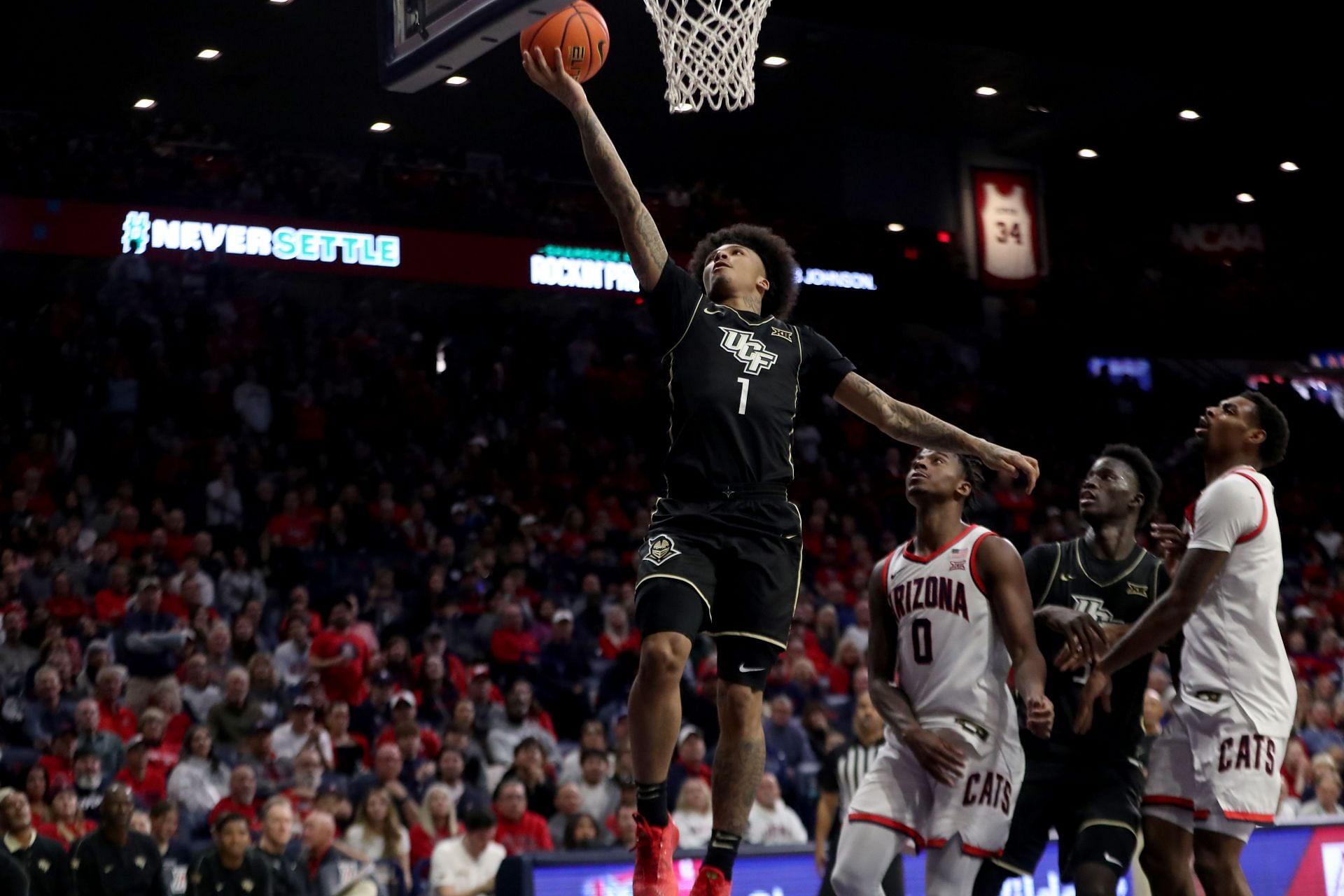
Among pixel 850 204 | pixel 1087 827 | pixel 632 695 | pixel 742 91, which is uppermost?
pixel 850 204

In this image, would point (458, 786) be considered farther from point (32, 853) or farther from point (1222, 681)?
point (1222, 681)

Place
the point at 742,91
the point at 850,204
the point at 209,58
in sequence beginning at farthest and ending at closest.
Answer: the point at 850,204 → the point at 209,58 → the point at 742,91

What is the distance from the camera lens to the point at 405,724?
1159 centimetres

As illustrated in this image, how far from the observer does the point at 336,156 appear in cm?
2244

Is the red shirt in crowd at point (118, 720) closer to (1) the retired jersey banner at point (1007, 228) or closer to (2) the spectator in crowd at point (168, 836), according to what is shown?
(2) the spectator in crowd at point (168, 836)

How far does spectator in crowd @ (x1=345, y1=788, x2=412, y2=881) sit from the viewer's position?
10.4 metres

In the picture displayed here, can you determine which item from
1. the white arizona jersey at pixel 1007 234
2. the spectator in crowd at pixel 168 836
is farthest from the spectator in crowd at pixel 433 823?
the white arizona jersey at pixel 1007 234

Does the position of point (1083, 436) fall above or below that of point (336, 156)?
below

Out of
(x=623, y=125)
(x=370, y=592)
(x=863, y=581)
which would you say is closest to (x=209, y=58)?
(x=623, y=125)

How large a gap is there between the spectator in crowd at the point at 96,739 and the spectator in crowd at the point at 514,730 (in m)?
2.82

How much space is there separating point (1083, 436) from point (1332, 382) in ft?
18.9

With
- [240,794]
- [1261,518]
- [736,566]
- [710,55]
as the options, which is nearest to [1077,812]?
[1261,518]

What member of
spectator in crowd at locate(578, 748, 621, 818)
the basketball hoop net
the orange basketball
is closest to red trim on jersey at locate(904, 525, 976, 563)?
the basketball hoop net

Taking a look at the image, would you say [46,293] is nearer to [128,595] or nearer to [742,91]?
[128,595]
